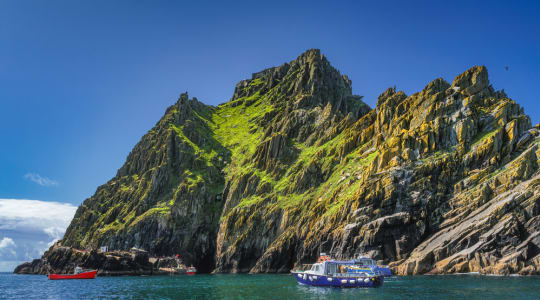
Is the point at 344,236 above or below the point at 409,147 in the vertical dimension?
below

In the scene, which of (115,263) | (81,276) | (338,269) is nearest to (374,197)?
(338,269)

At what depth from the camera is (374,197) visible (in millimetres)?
111875

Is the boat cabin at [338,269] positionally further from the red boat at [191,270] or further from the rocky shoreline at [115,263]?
the rocky shoreline at [115,263]

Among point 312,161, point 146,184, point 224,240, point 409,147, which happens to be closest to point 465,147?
point 409,147

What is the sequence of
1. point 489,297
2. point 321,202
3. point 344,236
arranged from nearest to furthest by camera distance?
point 489,297 → point 344,236 → point 321,202

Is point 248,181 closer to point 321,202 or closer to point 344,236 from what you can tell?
point 321,202

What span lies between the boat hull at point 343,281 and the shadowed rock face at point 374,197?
28151mm

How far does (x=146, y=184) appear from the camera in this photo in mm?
197625

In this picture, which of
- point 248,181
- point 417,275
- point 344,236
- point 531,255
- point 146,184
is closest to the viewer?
point 531,255

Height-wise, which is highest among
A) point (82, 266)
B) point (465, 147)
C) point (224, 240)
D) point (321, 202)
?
point (465, 147)

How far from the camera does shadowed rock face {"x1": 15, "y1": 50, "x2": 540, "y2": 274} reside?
299 ft

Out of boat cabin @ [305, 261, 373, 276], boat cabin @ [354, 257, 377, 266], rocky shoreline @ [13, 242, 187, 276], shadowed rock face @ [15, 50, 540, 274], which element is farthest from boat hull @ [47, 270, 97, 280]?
boat cabin @ [354, 257, 377, 266]

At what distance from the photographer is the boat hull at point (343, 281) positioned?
233 ft

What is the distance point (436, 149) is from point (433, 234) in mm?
28624
